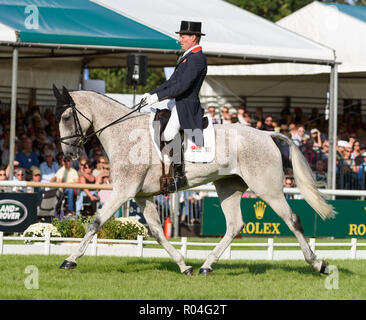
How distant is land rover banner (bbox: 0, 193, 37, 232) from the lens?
39.5 feet

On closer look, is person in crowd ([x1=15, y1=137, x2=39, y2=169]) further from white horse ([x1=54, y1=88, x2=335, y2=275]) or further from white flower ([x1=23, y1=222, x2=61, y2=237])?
white horse ([x1=54, y1=88, x2=335, y2=275])

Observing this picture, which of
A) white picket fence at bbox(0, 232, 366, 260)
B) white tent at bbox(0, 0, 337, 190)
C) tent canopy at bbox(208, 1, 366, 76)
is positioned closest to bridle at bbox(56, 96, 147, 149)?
white picket fence at bbox(0, 232, 366, 260)

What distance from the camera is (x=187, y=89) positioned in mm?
8789

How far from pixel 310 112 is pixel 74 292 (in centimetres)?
1713

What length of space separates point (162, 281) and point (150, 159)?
1455 millimetres

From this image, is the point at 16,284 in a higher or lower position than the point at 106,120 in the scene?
lower

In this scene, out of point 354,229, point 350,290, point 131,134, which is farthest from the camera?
point 354,229

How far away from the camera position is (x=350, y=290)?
316 inches

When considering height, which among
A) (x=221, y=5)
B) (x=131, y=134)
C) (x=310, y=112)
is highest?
(x=221, y=5)

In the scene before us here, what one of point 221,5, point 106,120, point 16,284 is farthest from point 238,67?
point 16,284

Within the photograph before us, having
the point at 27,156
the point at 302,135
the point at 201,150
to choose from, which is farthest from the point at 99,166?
the point at 201,150

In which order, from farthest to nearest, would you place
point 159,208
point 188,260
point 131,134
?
point 159,208 < point 188,260 < point 131,134

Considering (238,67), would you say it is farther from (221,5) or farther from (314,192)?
(314,192)

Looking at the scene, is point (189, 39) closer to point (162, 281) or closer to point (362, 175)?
point (162, 281)
